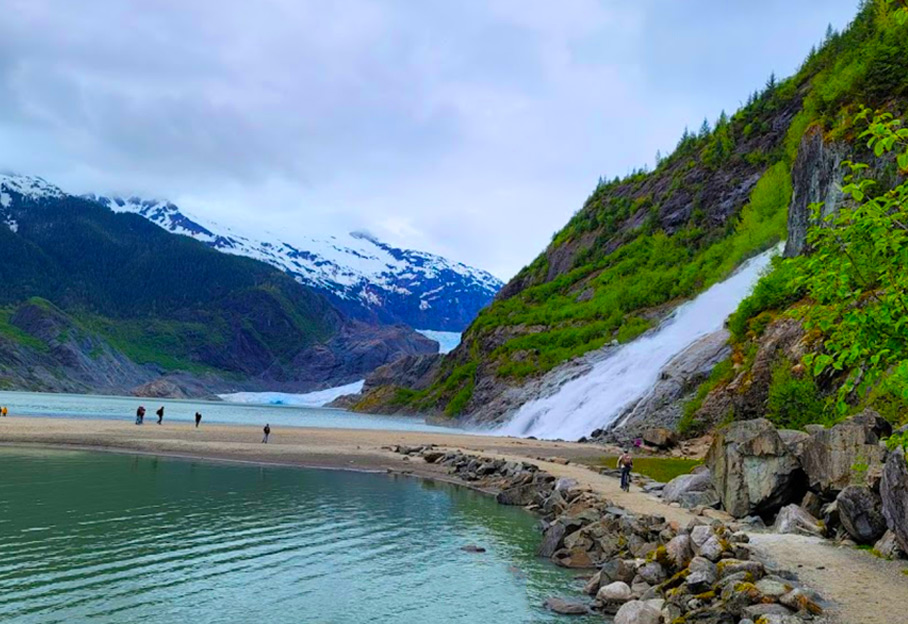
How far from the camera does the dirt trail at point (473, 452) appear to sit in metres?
15.2

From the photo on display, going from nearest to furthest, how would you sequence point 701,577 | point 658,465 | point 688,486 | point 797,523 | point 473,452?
point 701,577
point 797,523
point 688,486
point 658,465
point 473,452

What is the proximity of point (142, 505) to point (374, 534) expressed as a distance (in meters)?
10.9

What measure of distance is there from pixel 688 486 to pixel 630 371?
146 ft

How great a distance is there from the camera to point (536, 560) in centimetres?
2447

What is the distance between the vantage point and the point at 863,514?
19219 mm

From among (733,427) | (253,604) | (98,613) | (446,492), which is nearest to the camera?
(98,613)

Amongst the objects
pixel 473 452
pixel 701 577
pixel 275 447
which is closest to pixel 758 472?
pixel 701 577

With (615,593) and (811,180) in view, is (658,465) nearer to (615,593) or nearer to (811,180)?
(615,593)

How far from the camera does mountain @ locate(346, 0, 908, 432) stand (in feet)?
100.0

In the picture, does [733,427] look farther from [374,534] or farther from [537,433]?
[537,433]

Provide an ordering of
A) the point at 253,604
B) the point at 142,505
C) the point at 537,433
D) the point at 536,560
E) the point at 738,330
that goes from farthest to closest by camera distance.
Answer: the point at 537,433 → the point at 738,330 → the point at 142,505 → the point at 536,560 → the point at 253,604

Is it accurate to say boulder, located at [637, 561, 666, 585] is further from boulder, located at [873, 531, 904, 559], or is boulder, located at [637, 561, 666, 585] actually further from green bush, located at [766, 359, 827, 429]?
green bush, located at [766, 359, 827, 429]

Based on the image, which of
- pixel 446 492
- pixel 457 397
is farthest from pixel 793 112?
pixel 446 492

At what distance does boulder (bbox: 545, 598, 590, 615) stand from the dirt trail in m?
4.96
